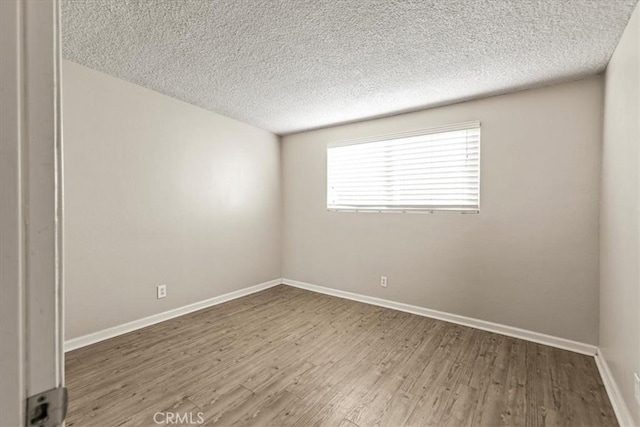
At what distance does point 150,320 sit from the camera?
281cm

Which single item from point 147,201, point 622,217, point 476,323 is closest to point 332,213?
point 476,323

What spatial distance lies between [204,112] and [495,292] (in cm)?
364

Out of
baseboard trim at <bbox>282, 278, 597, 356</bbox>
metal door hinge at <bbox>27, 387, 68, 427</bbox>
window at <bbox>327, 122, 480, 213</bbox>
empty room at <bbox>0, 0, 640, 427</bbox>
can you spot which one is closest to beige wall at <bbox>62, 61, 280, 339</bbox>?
empty room at <bbox>0, 0, 640, 427</bbox>

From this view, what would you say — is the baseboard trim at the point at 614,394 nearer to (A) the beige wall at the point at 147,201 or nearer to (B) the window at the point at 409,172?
(B) the window at the point at 409,172

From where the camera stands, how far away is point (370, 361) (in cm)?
223

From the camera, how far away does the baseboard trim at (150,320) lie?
235 cm

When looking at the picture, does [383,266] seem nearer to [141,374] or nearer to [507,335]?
[507,335]

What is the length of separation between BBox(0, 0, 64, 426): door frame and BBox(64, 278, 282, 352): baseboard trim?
8.48ft

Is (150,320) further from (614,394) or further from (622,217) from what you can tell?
(622,217)

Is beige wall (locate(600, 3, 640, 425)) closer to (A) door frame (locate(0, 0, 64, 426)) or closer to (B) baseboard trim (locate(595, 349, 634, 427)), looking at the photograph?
(B) baseboard trim (locate(595, 349, 634, 427))

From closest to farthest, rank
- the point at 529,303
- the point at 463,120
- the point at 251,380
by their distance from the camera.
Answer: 1. the point at 251,380
2. the point at 529,303
3. the point at 463,120

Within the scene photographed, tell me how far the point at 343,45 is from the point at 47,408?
2.22m

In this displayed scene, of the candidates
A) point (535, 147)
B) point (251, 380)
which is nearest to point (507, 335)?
point (535, 147)

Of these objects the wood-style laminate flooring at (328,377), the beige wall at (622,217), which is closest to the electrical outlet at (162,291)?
the wood-style laminate flooring at (328,377)
